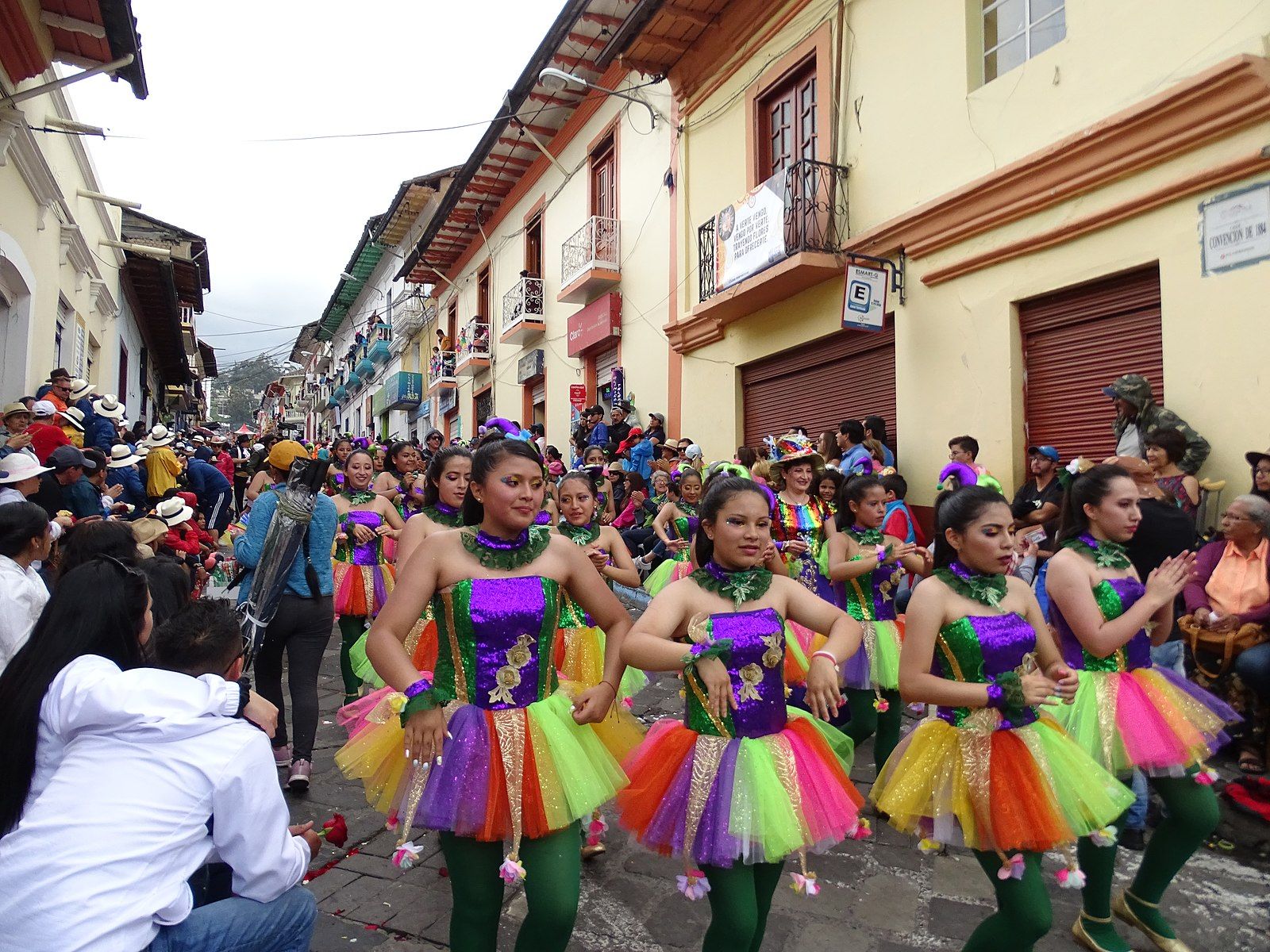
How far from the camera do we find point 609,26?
49.0 ft

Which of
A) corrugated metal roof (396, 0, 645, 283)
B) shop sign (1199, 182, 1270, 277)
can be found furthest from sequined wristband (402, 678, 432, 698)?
corrugated metal roof (396, 0, 645, 283)

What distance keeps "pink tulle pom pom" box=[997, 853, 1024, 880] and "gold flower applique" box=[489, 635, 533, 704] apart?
1619 millimetres

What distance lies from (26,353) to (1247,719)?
12.8 metres

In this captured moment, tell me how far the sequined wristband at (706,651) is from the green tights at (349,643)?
4208 millimetres

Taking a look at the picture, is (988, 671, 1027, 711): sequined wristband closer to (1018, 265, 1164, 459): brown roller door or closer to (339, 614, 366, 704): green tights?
(339, 614, 366, 704): green tights

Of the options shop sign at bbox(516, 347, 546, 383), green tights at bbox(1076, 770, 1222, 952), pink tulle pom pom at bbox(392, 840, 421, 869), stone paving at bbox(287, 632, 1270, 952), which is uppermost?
shop sign at bbox(516, 347, 546, 383)

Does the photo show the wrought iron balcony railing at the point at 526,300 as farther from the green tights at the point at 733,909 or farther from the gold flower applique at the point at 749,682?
the green tights at the point at 733,909

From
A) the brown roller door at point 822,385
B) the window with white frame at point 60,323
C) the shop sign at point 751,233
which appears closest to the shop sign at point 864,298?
the brown roller door at point 822,385

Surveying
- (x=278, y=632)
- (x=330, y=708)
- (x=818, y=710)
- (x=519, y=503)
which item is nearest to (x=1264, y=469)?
(x=818, y=710)

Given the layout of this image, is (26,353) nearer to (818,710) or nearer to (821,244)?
(821,244)

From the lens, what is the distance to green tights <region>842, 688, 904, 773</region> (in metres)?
4.86

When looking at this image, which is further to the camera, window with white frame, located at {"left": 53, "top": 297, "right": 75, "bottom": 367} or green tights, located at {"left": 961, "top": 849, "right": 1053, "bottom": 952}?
window with white frame, located at {"left": 53, "top": 297, "right": 75, "bottom": 367}

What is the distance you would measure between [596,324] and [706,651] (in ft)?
47.8

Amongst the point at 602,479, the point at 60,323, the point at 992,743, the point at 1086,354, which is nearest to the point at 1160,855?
the point at 992,743
